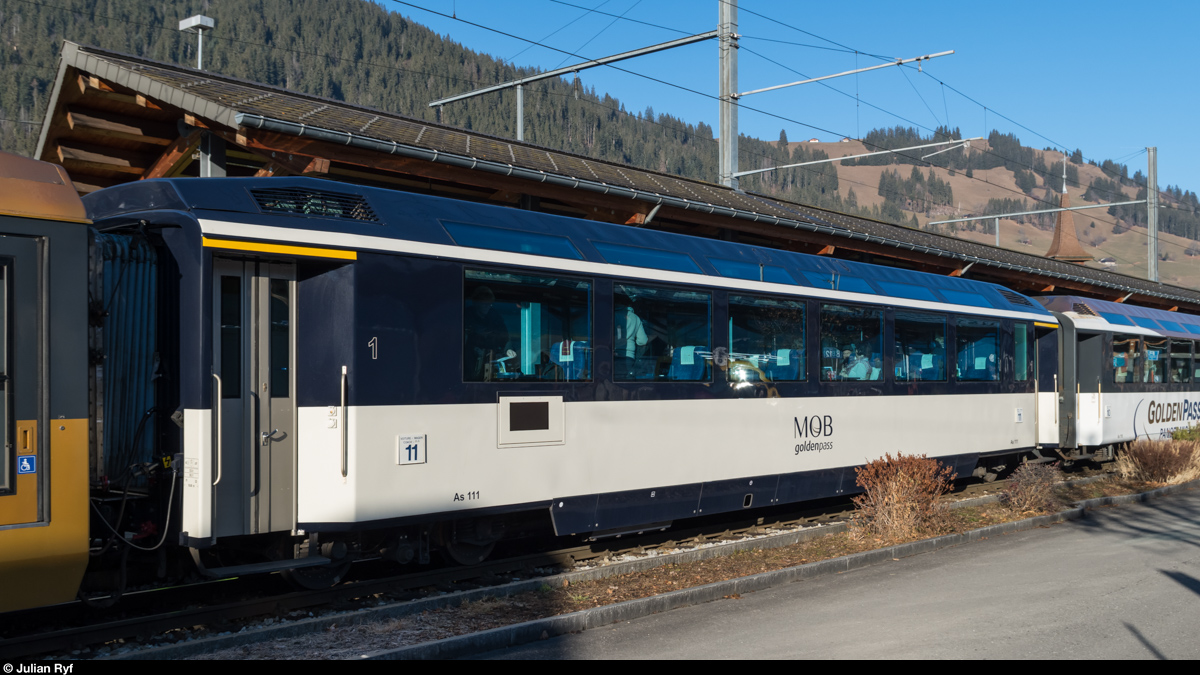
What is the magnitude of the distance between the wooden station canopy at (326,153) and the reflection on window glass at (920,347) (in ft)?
8.22

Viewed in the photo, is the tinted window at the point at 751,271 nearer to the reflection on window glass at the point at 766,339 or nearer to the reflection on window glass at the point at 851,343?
the reflection on window glass at the point at 766,339

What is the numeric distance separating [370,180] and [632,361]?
16.1ft

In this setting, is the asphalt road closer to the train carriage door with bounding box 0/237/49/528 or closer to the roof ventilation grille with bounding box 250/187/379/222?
the train carriage door with bounding box 0/237/49/528

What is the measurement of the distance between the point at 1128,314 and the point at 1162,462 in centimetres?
471

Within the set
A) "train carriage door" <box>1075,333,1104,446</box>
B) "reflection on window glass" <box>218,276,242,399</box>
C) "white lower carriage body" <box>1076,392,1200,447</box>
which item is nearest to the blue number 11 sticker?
"reflection on window glass" <box>218,276,242,399</box>

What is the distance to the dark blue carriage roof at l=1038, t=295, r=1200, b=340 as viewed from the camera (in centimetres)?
1888

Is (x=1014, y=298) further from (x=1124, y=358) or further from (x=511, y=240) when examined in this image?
(x=511, y=240)

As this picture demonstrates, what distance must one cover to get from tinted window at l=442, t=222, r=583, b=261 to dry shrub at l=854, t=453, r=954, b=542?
4.52 meters

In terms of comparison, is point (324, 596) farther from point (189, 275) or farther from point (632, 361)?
point (632, 361)

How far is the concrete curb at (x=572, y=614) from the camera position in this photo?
6.30m

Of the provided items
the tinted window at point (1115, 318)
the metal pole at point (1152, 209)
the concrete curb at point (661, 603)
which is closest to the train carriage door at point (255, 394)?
the concrete curb at point (661, 603)

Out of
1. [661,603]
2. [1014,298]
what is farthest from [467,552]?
[1014,298]

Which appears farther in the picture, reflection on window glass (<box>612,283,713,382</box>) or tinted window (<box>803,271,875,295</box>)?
tinted window (<box>803,271,875,295</box>)

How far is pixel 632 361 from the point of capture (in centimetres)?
970
